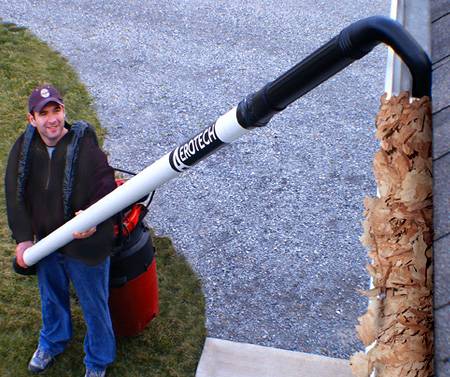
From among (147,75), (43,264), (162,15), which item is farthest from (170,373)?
(162,15)

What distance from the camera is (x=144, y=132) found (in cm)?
758

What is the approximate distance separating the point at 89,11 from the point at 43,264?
6965 millimetres

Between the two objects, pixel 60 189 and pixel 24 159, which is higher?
pixel 24 159

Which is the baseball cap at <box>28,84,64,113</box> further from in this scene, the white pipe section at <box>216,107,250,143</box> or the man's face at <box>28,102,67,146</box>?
the white pipe section at <box>216,107,250,143</box>

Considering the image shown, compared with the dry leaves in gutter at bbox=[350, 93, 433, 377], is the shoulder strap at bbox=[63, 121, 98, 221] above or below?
above

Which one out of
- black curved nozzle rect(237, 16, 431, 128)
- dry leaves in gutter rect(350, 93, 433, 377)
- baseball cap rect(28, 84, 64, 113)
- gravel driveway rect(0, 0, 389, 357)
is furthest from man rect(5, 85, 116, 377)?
dry leaves in gutter rect(350, 93, 433, 377)

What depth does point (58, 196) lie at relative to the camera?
3.84 metres

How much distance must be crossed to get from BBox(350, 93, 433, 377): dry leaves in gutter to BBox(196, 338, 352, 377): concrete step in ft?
9.56

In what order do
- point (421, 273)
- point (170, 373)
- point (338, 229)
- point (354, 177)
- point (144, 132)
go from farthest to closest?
point (144, 132) → point (354, 177) → point (338, 229) → point (170, 373) → point (421, 273)

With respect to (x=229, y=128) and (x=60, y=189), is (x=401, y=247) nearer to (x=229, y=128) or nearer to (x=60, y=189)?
(x=229, y=128)

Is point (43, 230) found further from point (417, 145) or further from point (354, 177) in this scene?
point (354, 177)

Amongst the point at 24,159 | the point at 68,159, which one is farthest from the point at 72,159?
the point at 24,159

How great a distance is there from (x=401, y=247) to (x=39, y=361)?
3.49m

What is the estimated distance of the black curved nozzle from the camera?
72.6 inches
